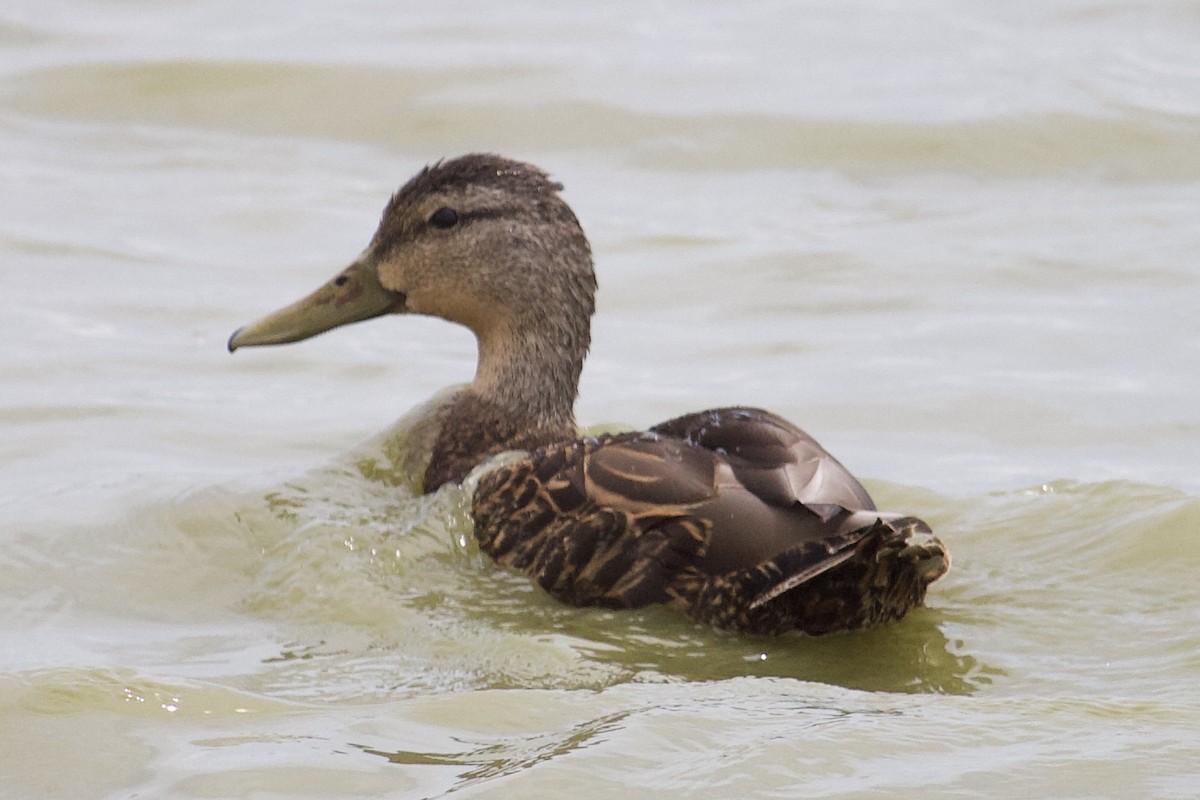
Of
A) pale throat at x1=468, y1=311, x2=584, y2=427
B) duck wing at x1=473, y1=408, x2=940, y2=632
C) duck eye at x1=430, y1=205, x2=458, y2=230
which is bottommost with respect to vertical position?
duck wing at x1=473, y1=408, x2=940, y2=632

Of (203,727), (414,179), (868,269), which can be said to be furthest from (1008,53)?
(203,727)

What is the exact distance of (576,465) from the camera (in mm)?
6199

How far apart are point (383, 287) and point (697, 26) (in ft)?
29.8

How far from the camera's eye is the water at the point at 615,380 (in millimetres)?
4957

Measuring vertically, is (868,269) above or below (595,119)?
below

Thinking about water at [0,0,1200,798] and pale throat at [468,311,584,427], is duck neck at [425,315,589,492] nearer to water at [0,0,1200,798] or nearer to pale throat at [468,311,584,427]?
pale throat at [468,311,584,427]

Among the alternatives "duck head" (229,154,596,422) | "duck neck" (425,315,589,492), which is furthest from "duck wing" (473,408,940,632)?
"duck head" (229,154,596,422)

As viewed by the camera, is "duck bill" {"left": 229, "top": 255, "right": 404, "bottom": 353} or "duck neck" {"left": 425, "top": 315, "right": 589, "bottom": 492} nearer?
"duck neck" {"left": 425, "top": 315, "right": 589, "bottom": 492}

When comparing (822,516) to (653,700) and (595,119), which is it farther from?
(595,119)

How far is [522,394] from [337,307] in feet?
2.75

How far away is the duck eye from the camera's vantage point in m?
7.44

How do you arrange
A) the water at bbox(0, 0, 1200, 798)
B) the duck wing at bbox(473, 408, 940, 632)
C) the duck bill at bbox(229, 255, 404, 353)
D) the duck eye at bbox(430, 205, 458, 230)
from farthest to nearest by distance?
the duck bill at bbox(229, 255, 404, 353) → the duck eye at bbox(430, 205, 458, 230) → the duck wing at bbox(473, 408, 940, 632) → the water at bbox(0, 0, 1200, 798)

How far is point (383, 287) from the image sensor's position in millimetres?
7652

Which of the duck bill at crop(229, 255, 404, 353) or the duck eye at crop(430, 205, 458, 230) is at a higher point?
the duck eye at crop(430, 205, 458, 230)
